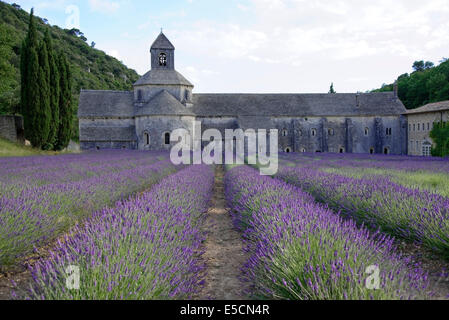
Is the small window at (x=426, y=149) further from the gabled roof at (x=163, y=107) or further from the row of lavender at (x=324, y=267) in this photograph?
the row of lavender at (x=324, y=267)

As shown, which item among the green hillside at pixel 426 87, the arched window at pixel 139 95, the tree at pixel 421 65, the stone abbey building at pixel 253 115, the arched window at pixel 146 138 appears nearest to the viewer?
the arched window at pixel 146 138

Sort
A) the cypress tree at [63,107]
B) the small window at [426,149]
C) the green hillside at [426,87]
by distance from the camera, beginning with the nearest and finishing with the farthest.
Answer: the cypress tree at [63,107], the small window at [426,149], the green hillside at [426,87]

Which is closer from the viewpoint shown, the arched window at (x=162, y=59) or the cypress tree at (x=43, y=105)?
the cypress tree at (x=43, y=105)

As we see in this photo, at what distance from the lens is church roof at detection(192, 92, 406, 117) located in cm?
3694

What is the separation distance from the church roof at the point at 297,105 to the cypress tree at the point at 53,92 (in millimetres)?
14872

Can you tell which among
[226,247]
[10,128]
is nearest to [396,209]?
[226,247]

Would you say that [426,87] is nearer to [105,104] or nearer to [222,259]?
[105,104]

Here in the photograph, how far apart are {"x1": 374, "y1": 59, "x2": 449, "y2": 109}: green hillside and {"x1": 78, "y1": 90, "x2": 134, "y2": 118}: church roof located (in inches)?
1502

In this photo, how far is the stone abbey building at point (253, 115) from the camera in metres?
34.4

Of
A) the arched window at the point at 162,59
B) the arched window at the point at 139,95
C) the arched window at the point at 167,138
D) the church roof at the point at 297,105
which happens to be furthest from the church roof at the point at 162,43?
the arched window at the point at 167,138

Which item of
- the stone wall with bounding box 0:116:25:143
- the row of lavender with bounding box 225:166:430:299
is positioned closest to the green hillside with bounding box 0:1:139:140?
the stone wall with bounding box 0:116:25:143

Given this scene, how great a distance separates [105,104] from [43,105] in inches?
511

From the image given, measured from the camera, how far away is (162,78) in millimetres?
35781
